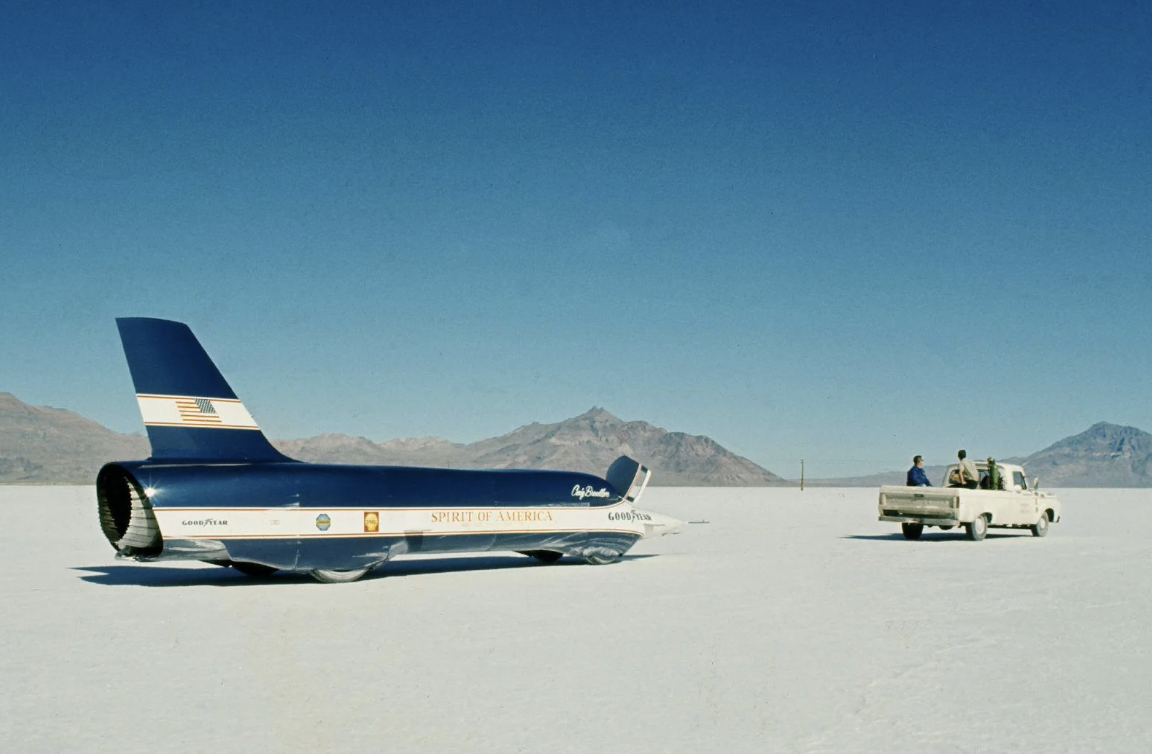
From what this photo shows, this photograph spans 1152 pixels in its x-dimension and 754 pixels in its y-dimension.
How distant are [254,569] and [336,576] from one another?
196 centimetres

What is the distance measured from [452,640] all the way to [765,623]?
13.7ft

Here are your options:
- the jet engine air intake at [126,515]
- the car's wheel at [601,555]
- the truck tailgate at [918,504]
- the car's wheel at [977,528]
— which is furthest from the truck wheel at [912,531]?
the jet engine air intake at [126,515]

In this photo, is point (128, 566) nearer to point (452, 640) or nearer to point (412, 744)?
point (452, 640)

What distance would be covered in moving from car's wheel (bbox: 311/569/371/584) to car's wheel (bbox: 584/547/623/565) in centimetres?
541

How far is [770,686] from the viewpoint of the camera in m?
10.5

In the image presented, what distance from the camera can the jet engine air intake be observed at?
18.0 metres

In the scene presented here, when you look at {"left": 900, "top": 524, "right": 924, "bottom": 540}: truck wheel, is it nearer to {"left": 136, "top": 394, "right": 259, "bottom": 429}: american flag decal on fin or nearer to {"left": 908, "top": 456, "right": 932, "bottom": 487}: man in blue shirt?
{"left": 908, "top": 456, "right": 932, "bottom": 487}: man in blue shirt

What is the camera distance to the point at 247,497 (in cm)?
1873

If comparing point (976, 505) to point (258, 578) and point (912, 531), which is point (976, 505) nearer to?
point (912, 531)

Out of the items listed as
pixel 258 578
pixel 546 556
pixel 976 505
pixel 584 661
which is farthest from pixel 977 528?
pixel 584 661

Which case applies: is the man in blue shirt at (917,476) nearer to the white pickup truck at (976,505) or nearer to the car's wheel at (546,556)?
the white pickup truck at (976,505)

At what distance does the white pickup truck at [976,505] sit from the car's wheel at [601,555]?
9.07 meters

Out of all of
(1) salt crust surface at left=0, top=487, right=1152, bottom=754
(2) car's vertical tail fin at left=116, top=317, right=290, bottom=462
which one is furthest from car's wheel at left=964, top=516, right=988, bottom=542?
(2) car's vertical tail fin at left=116, top=317, right=290, bottom=462

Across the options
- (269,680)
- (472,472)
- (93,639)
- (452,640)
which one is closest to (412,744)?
(269,680)
